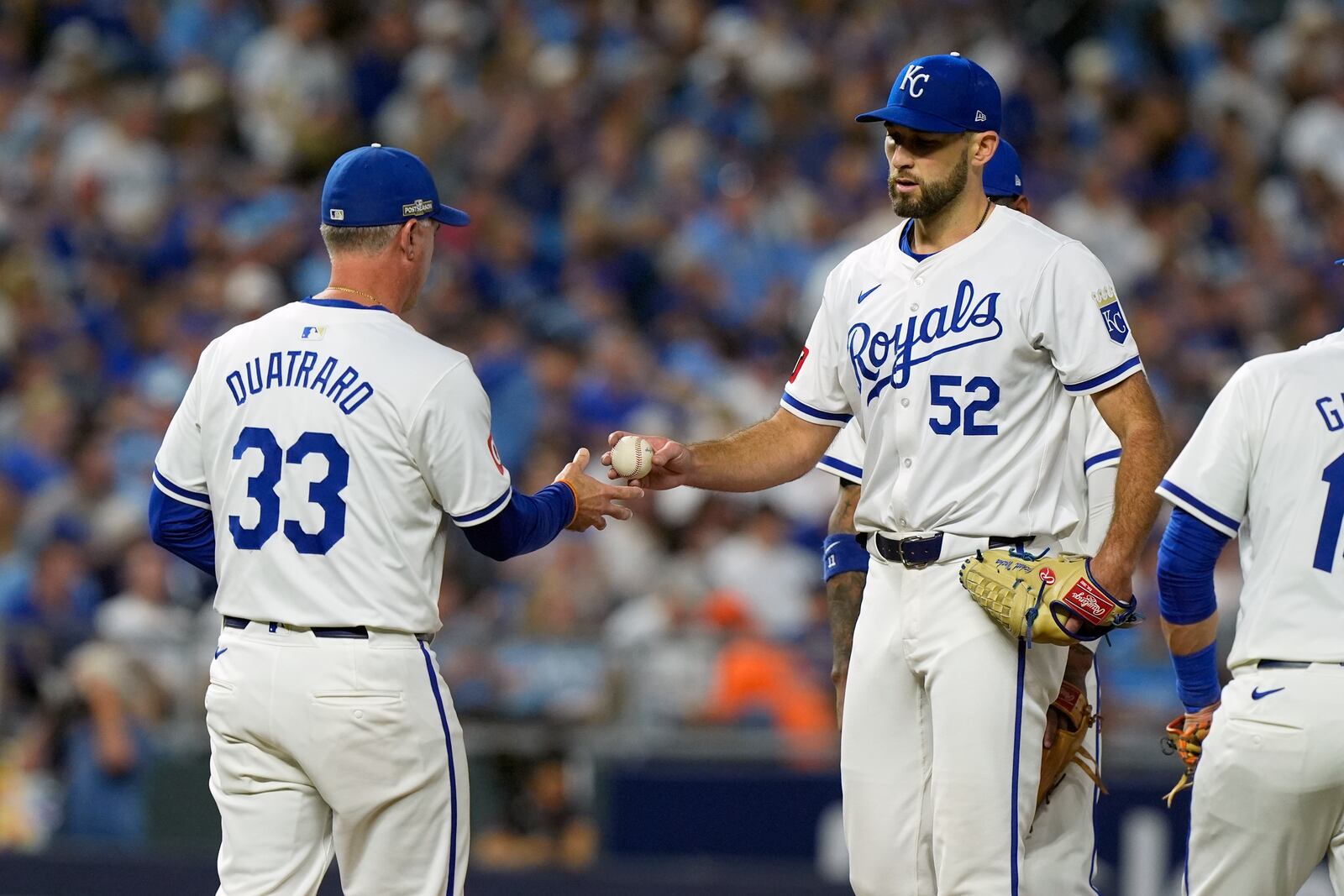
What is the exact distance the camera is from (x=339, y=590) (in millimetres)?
4645

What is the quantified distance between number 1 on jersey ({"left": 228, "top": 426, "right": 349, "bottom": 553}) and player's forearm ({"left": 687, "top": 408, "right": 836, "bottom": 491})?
112 centimetres

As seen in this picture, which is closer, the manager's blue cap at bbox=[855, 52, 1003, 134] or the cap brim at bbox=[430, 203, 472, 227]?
the manager's blue cap at bbox=[855, 52, 1003, 134]

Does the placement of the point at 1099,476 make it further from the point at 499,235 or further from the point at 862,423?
the point at 499,235

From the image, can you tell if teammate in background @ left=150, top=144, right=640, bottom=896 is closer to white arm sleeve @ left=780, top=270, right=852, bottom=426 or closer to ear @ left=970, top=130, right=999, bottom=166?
white arm sleeve @ left=780, top=270, right=852, bottom=426

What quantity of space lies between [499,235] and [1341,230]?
5412 millimetres

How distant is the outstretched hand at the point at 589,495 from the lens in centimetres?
528

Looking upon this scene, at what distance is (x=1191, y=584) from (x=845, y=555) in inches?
48.2

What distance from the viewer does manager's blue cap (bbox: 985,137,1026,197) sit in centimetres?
549

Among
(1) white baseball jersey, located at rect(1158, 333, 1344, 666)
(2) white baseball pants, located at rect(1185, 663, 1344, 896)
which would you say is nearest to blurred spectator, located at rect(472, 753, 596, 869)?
(2) white baseball pants, located at rect(1185, 663, 1344, 896)

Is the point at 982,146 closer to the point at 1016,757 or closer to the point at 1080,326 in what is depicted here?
the point at 1080,326

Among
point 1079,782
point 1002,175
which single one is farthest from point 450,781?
point 1002,175

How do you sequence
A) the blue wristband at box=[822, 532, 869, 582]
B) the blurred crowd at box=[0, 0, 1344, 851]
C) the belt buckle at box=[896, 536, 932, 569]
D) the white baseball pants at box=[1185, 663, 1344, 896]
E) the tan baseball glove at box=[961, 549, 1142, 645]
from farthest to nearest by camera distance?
the blurred crowd at box=[0, 0, 1344, 851] < the blue wristband at box=[822, 532, 869, 582] < the belt buckle at box=[896, 536, 932, 569] < the tan baseball glove at box=[961, 549, 1142, 645] < the white baseball pants at box=[1185, 663, 1344, 896]

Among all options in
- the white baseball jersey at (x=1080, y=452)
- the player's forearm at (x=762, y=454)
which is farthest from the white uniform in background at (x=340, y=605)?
the white baseball jersey at (x=1080, y=452)

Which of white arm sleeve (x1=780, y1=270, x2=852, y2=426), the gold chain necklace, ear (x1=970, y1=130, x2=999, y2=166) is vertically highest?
ear (x1=970, y1=130, x2=999, y2=166)
